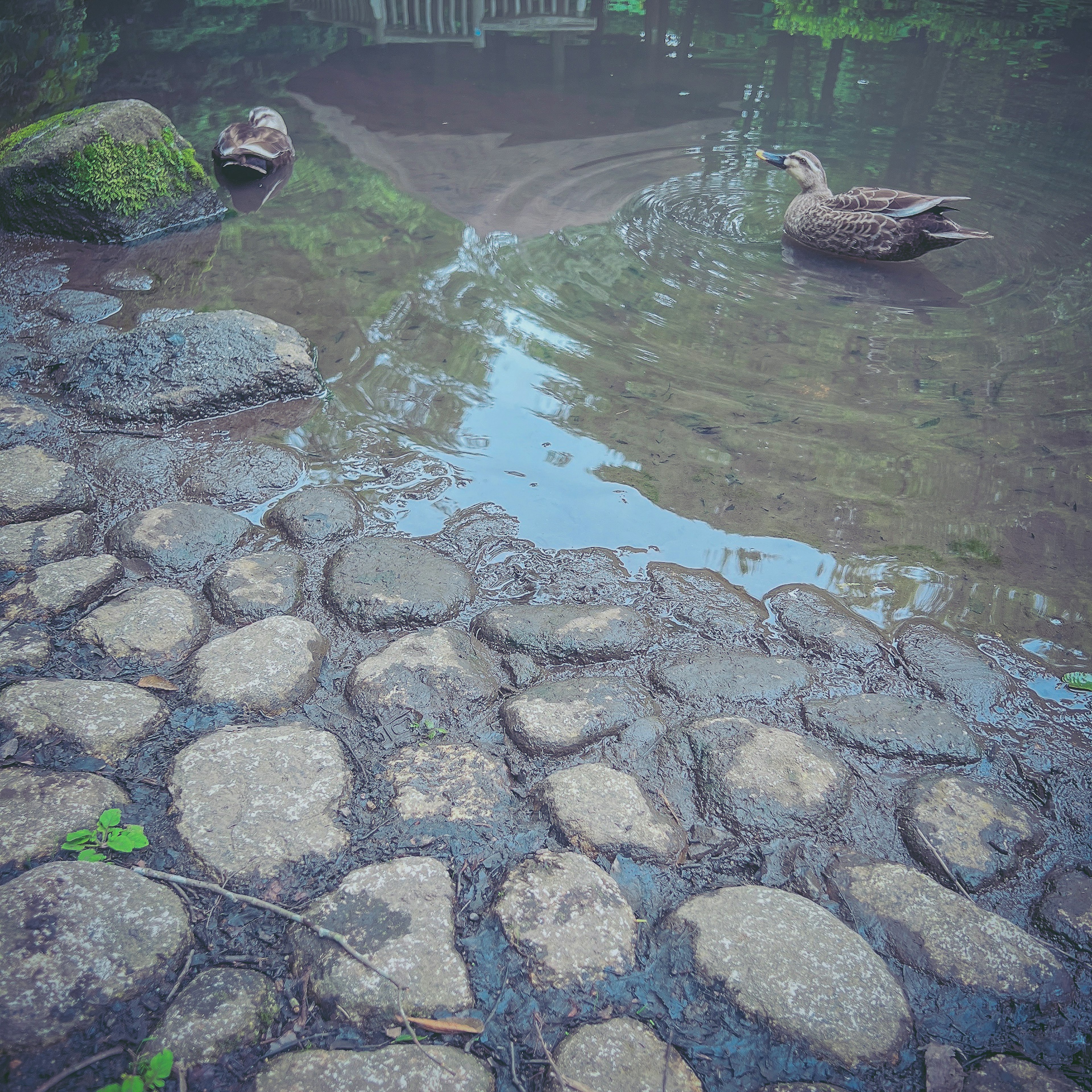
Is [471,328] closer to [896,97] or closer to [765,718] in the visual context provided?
[765,718]

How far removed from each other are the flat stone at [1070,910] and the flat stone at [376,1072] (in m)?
1.47

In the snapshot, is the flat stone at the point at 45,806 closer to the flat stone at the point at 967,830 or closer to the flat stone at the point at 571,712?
the flat stone at the point at 571,712

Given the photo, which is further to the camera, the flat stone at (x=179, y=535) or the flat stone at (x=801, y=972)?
the flat stone at (x=179, y=535)

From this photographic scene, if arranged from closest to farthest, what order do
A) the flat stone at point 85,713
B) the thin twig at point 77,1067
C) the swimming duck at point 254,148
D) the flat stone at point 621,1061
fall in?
the thin twig at point 77,1067
the flat stone at point 621,1061
the flat stone at point 85,713
the swimming duck at point 254,148

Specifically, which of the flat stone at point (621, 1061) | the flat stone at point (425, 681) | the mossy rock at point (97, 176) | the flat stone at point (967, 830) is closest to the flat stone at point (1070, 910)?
the flat stone at point (967, 830)

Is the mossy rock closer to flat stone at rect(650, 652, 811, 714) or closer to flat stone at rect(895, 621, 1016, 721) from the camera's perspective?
flat stone at rect(650, 652, 811, 714)

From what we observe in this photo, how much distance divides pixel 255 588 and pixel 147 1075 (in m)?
1.56

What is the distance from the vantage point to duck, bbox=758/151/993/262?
17.1ft

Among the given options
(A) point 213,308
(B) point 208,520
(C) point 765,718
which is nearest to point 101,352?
(A) point 213,308

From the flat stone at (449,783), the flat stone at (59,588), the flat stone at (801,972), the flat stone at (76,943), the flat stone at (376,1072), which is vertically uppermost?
the flat stone at (59,588)

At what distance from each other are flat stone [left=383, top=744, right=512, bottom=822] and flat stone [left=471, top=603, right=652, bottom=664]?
470mm

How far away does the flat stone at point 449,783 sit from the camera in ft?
6.84

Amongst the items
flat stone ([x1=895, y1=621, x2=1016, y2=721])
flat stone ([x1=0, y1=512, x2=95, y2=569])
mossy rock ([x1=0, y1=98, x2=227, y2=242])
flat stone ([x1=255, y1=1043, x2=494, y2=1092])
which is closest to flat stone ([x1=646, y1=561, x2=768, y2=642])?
flat stone ([x1=895, y1=621, x2=1016, y2=721])

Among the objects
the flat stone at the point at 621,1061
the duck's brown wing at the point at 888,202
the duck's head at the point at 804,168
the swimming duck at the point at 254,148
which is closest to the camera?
the flat stone at the point at 621,1061
